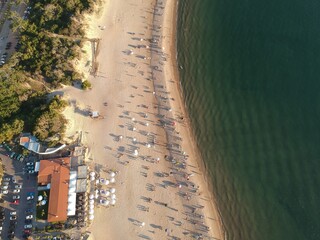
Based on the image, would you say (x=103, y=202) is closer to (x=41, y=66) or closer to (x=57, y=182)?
(x=57, y=182)

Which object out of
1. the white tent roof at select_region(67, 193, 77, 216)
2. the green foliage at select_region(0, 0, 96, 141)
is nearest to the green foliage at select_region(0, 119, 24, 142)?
the green foliage at select_region(0, 0, 96, 141)

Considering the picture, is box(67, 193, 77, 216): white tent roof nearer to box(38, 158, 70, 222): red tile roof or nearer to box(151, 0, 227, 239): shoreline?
box(38, 158, 70, 222): red tile roof

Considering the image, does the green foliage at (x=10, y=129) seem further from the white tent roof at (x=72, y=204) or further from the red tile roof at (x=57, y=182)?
the white tent roof at (x=72, y=204)

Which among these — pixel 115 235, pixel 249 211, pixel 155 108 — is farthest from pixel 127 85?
pixel 249 211

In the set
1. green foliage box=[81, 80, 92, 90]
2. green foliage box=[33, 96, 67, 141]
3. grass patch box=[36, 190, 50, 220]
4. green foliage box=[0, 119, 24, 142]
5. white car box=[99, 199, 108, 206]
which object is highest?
green foliage box=[81, 80, 92, 90]

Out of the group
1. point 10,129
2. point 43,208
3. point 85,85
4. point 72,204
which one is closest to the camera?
point 72,204

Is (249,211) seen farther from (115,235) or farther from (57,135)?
(57,135)

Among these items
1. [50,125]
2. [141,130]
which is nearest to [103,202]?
[141,130]
